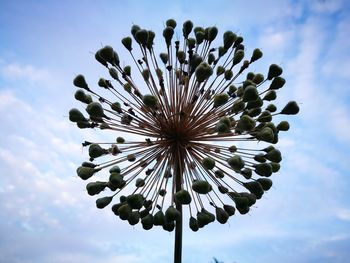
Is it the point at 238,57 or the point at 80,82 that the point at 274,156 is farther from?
the point at 80,82

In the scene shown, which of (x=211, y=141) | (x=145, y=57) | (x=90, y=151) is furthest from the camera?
(x=145, y=57)

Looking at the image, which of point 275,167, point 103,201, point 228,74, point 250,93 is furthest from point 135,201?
point 228,74

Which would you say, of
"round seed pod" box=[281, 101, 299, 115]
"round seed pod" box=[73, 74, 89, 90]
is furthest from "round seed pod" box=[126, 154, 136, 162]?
"round seed pod" box=[281, 101, 299, 115]

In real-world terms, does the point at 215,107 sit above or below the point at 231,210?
above

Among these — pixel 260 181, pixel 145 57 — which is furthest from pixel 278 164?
pixel 145 57

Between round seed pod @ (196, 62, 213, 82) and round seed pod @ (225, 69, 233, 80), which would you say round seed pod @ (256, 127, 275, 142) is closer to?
round seed pod @ (196, 62, 213, 82)

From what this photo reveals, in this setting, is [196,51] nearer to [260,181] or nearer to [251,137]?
[251,137]
